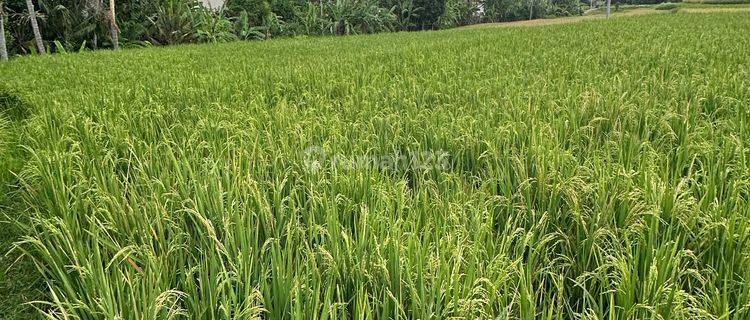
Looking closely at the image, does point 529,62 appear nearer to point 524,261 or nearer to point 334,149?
point 334,149

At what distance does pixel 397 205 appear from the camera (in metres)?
1.99

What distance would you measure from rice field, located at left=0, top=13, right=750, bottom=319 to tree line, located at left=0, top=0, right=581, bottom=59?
35.3ft

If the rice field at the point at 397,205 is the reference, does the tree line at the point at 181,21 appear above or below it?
above

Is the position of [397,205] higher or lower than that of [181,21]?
lower

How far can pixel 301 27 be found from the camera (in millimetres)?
22812

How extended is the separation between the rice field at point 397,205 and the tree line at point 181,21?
35.3 ft

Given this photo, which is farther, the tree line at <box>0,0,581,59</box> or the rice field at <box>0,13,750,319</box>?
the tree line at <box>0,0,581,59</box>

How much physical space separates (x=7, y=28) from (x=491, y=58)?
14.3 meters

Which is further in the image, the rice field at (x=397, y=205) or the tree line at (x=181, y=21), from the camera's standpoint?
the tree line at (x=181, y=21)

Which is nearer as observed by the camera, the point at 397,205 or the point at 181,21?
→ the point at 397,205

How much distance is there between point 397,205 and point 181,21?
672 inches

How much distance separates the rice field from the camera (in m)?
1.42

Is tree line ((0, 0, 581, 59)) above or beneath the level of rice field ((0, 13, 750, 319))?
above

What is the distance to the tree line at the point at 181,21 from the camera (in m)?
14.3
